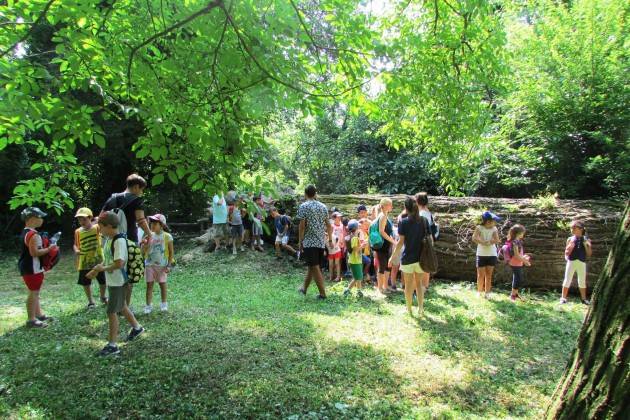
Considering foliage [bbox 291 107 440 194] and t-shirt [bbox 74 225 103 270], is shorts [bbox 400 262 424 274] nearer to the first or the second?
t-shirt [bbox 74 225 103 270]

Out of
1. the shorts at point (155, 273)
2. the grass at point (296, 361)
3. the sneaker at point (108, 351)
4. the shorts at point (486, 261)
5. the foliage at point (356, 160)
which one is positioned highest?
the foliage at point (356, 160)

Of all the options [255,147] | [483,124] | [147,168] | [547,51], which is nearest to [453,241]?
[483,124]

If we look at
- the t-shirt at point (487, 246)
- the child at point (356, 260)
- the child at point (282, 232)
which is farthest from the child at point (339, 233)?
the t-shirt at point (487, 246)

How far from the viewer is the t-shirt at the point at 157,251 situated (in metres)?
6.30

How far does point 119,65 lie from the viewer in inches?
163

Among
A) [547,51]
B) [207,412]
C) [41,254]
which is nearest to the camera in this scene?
[207,412]

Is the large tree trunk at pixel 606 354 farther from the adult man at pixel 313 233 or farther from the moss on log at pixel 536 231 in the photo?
the moss on log at pixel 536 231

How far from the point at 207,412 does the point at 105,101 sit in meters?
3.03

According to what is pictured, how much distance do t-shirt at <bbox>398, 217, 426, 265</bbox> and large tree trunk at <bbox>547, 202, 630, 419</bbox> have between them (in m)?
4.17

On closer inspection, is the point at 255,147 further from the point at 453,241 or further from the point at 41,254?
the point at 453,241

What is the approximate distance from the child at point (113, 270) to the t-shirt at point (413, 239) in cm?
393

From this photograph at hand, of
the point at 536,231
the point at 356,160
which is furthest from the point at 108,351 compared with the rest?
the point at 356,160

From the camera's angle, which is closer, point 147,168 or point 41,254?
point 41,254

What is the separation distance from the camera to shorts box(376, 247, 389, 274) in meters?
8.12
